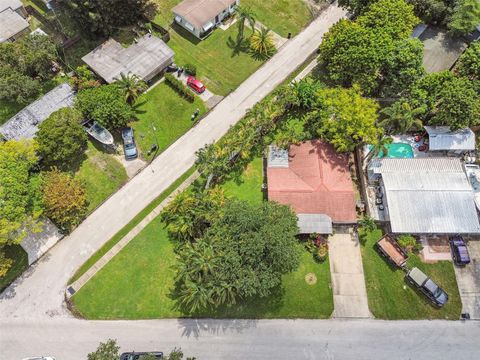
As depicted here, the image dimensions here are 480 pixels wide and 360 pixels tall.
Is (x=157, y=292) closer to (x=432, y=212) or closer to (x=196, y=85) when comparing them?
(x=196, y=85)

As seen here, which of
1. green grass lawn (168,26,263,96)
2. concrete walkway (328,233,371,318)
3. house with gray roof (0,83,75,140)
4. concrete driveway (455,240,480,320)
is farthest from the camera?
green grass lawn (168,26,263,96)

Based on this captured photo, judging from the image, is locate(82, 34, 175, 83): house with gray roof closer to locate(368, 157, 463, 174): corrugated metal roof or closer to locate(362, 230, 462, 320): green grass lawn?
locate(368, 157, 463, 174): corrugated metal roof

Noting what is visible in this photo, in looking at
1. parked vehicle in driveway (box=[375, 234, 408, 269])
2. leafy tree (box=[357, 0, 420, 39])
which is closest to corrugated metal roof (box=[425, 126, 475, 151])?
leafy tree (box=[357, 0, 420, 39])

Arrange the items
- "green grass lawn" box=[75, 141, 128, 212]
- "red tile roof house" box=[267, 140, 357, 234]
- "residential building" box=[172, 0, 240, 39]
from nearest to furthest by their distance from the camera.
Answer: "red tile roof house" box=[267, 140, 357, 234], "green grass lawn" box=[75, 141, 128, 212], "residential building" box=[172, 0, 240, 39]

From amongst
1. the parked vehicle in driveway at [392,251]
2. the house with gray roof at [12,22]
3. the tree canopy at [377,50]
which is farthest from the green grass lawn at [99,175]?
the parked vehicle in driveway at [392,251]

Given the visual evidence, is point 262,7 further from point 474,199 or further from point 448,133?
point 474,199

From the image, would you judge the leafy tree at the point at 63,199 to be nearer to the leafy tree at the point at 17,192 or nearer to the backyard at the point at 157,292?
the leafy tree at the point at 17,192

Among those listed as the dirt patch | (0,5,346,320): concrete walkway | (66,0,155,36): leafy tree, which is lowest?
the dirt patch
